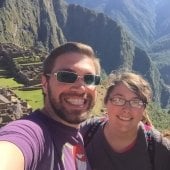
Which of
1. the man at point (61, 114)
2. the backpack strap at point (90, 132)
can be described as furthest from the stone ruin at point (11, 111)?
the man at point (61, 114)

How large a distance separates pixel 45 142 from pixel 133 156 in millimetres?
3062

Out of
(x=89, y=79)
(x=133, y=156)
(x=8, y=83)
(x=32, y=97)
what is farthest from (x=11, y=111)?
(x=89, y=79)

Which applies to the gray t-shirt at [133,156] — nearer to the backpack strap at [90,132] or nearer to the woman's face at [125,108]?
the backpack strap at [90,132]

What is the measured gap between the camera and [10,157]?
16.5 ft

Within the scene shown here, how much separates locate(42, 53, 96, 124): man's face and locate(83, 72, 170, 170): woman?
5.73ft

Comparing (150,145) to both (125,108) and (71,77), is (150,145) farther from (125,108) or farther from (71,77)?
(71,77)

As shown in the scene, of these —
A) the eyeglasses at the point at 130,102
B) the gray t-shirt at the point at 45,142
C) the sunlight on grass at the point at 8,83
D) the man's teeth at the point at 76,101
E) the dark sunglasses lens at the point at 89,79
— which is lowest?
the sunlight on grass at the point at 8,83

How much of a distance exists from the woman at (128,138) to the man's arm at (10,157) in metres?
3.50

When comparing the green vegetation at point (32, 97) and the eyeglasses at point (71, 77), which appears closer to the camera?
the eyeglasses at point (71, 77)

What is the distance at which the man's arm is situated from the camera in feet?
16.2

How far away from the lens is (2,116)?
128ft

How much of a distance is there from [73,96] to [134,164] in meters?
2.52

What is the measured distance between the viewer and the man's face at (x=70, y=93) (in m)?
6.52

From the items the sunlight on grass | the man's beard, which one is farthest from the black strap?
the sunlight on grass
